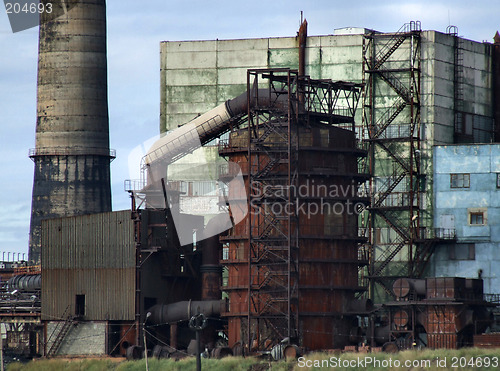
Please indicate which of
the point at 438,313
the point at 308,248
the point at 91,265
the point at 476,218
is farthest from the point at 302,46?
the point at 438,313

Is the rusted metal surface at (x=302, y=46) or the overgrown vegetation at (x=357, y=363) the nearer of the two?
the overgrown vegetation at (x=357, y=363)

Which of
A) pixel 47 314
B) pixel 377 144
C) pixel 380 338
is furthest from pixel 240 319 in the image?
pixel 377 144

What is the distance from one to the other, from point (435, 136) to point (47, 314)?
26.5m

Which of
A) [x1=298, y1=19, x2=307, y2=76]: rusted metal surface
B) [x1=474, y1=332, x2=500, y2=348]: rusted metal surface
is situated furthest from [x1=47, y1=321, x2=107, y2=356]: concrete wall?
[x1=298, y1=19, x2=307, y2=76]: rusted metal surface

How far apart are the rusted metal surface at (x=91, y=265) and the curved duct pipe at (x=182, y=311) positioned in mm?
1431

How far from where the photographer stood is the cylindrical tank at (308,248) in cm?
6141

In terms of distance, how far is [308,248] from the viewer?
62.0 meters

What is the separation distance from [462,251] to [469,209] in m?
2.63

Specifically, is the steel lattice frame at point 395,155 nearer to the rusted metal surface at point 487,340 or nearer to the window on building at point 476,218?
the window on building at point 476,218

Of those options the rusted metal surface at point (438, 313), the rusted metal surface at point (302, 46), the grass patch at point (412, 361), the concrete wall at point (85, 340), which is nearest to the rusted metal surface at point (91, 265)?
the concrete wall at point (85, 340)

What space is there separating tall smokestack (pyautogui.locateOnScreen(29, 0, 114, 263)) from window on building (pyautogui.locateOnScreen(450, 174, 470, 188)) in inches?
1104

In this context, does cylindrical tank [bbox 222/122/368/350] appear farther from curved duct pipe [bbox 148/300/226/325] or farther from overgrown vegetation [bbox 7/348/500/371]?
overgrown vegetation [bbox 7/348/500/371]

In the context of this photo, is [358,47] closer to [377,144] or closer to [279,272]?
[377,144]

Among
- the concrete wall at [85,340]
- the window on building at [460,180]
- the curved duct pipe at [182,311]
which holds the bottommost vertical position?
the concrete wall at [85,340]
